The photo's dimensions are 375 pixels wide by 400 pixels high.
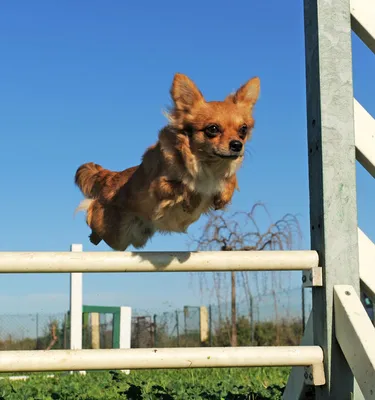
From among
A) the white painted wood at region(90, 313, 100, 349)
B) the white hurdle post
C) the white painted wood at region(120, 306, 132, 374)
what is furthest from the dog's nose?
the white painted wood at region(90, 313, 100, 349)

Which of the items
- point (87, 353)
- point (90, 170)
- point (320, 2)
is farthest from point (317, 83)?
point (90, 170)

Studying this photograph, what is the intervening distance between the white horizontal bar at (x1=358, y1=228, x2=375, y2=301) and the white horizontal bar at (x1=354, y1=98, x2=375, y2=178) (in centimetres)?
33

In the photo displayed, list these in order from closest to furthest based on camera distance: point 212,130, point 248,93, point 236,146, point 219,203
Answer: point 236,146, point 212,130, point 219,203, point 248,93

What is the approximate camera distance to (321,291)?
3.03 m

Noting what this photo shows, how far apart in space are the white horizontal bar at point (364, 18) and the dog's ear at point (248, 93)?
106 centimetres

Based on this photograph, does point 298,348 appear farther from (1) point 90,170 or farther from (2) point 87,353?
(1) point 90,170

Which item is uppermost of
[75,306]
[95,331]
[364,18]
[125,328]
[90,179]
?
[364,18]

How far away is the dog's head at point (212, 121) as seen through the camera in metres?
3.82

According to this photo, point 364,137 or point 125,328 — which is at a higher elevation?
point 364,137

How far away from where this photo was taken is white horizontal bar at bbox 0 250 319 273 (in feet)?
9.55

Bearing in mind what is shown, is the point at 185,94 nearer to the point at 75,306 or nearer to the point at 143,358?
Answer: the point at 143,358

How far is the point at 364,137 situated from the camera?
3.15m

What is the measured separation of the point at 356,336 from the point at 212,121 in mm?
1613

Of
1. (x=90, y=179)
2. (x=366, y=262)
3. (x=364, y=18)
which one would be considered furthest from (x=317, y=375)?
(x=90, y=179)
